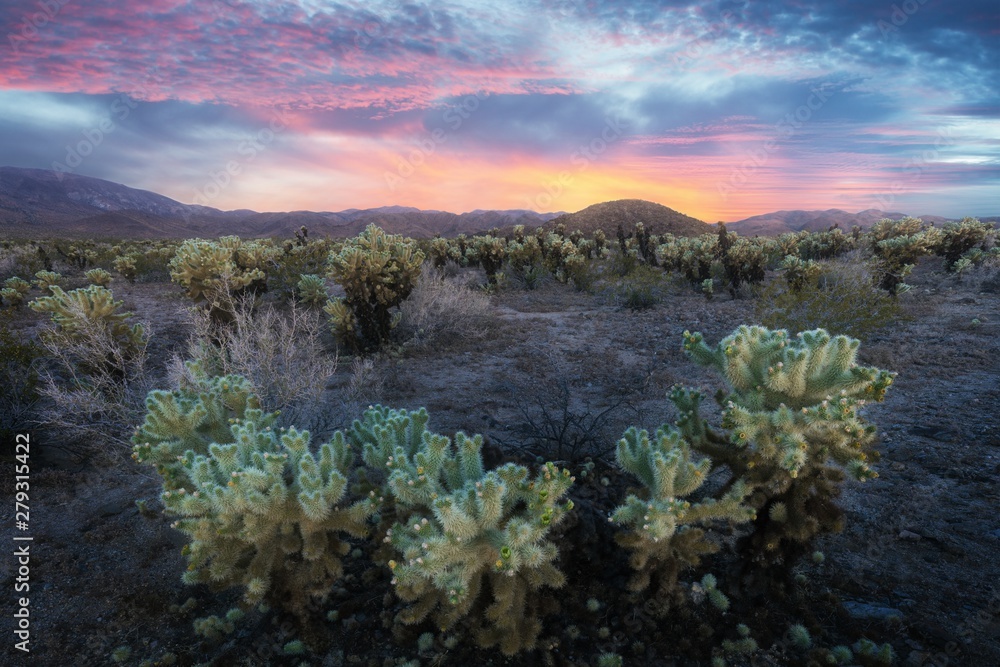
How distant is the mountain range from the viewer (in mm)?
52906

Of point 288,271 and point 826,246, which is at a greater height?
point 826,246

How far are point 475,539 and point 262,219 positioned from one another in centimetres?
11174

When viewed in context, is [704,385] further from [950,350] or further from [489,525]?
[489,525]

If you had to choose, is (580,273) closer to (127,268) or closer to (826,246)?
(826,246)

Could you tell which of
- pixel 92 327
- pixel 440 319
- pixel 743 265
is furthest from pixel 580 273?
pixel 92 327

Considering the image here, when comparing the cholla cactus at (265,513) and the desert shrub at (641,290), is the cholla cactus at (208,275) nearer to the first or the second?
the cholla cactus at (265,513)

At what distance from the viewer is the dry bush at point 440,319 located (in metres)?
9.76

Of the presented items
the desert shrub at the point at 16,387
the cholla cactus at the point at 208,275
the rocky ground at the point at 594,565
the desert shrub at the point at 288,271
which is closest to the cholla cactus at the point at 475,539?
the rocky ground at the point at 594,565

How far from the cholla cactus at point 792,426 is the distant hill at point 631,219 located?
45.2 m

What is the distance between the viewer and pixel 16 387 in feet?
19.6

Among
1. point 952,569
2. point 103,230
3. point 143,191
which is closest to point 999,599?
point 952,569

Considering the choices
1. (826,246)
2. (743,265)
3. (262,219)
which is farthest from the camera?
(262,219)

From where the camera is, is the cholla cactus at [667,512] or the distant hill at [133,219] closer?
the cholla cactus at [667,512]

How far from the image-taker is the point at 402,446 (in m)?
3.38
